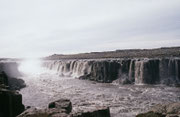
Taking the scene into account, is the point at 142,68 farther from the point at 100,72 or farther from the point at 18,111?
the point at 18,111

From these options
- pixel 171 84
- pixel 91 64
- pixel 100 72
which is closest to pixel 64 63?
pixel 91 64

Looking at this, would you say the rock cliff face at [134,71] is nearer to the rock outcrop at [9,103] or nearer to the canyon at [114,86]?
the canyon at [114,86]

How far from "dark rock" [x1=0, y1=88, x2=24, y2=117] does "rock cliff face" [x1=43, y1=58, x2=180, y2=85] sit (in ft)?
76.8

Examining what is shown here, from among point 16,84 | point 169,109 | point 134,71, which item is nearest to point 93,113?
point 169,109

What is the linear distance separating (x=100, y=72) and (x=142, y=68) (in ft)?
30.3

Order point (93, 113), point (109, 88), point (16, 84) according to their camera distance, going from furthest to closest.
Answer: point (16, 84) < point (109, 88) < point (93, 113)

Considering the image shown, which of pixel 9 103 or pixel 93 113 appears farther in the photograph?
pixel 9 103

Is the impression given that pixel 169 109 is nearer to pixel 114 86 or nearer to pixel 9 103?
pixel 9 103

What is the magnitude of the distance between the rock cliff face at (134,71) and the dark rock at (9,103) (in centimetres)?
2340

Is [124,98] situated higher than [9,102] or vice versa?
[9,102]

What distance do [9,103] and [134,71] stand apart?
26.8 m

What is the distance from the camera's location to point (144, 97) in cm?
2377

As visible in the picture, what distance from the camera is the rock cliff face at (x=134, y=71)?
34656 mm

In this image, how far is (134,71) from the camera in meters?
38.3
